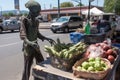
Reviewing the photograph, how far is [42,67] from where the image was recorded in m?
4.28

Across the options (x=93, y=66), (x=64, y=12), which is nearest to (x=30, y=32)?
(x=93, y=66)

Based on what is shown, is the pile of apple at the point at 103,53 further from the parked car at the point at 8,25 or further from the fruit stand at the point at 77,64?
the parked car at the point at 8,25

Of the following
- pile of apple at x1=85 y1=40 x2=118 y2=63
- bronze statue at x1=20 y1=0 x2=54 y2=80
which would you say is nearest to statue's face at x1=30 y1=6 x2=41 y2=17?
bronze statue at x1=20 y1=0 x2=54 y2=80

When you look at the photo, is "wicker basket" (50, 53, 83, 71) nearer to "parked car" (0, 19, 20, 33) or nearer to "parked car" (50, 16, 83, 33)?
"parked car" (50, 16, 83, 33)

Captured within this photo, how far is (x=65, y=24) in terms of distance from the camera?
28250 mm

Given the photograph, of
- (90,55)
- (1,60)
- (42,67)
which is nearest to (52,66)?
(42,67)

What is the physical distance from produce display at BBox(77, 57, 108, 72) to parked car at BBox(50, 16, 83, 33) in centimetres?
2336

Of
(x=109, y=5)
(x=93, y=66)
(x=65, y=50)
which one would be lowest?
(x=93, y=66)

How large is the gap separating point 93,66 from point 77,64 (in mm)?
251

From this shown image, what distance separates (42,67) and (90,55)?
2.82 ft

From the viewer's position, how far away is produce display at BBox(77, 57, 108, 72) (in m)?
3.86

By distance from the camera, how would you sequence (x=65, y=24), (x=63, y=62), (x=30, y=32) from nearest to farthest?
(x=63, y=62), (x=30, y=32), (x=65, y=24)

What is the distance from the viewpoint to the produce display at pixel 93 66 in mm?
3855

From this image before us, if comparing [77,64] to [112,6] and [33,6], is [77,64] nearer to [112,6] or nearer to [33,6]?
[33,6]
